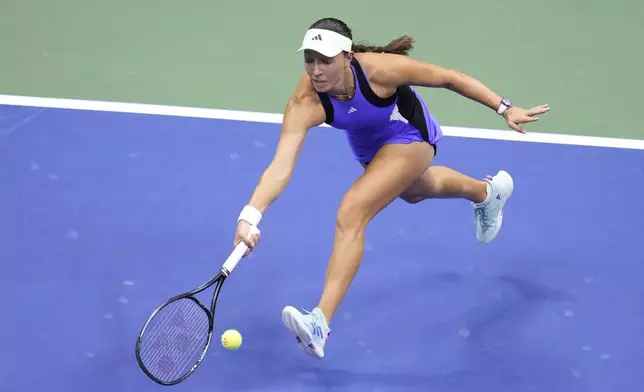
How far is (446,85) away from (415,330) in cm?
146

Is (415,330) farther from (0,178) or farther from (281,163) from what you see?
(0,178)

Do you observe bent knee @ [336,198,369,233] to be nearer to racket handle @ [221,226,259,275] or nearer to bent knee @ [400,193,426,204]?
racket handle @ [221,226,259,275]

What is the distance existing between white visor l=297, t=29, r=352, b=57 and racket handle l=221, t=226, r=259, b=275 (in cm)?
96

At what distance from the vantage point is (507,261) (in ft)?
23.9

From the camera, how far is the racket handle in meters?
5.46

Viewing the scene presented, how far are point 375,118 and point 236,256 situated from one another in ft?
4.04

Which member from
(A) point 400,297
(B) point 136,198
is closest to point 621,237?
(A) point 400,297

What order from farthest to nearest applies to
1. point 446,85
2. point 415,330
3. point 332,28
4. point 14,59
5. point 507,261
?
point 14,59 < point 507,261 < point 415,330 < point 446,85 < point 332,28

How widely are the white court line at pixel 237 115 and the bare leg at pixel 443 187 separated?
1.27 meters

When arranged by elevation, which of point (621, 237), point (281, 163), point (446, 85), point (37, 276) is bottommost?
point (37, 276)

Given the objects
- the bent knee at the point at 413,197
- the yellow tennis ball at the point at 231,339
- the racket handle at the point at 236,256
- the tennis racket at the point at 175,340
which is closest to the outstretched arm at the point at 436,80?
the bent knee at the point at 413,197

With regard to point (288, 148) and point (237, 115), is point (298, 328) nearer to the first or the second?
point (288, 148)

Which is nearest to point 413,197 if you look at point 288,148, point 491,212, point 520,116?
point 491,212

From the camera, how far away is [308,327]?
18.9 ft
